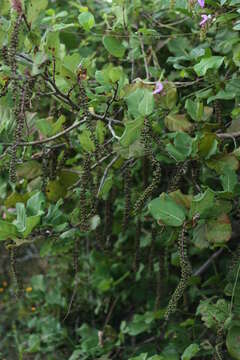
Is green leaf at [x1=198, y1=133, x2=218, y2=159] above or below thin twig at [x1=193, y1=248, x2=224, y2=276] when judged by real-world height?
above

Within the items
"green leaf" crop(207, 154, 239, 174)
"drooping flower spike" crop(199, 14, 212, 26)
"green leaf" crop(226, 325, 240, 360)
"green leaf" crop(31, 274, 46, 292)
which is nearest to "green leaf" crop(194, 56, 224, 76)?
"drooping flower spike" crop(199, 14, 212, 26)

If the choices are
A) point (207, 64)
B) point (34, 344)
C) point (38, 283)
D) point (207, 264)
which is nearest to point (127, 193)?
point (207, 64)

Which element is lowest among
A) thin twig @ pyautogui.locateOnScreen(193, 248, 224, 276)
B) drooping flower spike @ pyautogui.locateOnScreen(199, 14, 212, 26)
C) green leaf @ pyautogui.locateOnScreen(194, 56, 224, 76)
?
thin twig @ pyautogui.locateOnScreen(193, 248, 224, 276)

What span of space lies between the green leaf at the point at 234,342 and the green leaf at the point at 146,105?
702mm

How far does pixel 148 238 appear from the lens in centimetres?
225

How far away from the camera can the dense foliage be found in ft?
4.67

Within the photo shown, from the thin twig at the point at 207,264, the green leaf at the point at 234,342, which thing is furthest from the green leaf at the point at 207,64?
the thin twig at the point at 207,264

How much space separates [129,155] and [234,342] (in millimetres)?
612

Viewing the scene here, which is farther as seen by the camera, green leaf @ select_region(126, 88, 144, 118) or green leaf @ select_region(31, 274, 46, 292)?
green leaf @ select_region(31, 274, 46, 292)

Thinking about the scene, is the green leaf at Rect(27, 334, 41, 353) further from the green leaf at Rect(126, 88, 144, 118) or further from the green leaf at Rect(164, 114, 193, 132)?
the green leaf at Rect(126, 88, 144, 118)

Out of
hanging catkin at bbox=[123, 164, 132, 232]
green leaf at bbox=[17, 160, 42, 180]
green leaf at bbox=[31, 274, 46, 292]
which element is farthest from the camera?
green leaf at bbox=[31, 274, 46, 292]

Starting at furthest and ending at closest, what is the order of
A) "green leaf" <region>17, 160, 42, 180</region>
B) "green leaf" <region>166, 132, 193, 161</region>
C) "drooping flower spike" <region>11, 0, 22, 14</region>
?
1. "green leaf" <region>17, 160, 42, 180</region>
2. "green leaf" <region>166, 132, 193, 161</region>
3. "drooping flower spike" <region>11, 0, 22, 14</region>

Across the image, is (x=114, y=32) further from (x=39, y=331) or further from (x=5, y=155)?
(x=39, y=331)

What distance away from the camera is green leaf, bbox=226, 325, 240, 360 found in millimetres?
1631
